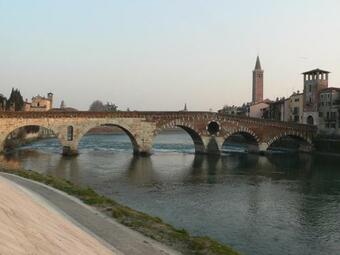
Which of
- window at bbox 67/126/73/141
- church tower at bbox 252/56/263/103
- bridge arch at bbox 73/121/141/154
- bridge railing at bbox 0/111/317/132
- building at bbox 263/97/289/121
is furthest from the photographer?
church tower at bbox 252/56/263/103

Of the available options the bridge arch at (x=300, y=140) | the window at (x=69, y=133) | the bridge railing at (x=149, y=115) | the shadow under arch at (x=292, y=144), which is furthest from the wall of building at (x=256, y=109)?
the window at (x=69, y=133)

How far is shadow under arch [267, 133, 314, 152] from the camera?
66.8 metres

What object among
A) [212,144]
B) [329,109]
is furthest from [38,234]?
[329,109]

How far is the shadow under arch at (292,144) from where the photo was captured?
6675 cm

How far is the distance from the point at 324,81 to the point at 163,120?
28289 millimetres

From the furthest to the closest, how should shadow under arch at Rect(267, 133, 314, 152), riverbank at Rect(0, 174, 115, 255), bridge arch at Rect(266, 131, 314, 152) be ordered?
shadow under arch at Rect(267, 133, 314, 152), bridge arch at Rect(266, 131, 314, 152), riverbank at Rect(0, 174, 115, 255)

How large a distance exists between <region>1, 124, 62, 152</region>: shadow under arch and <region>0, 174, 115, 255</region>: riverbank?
40334 millimetres

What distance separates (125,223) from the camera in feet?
54.9

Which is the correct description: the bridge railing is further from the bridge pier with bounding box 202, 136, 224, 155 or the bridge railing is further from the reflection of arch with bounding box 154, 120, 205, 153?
the bridge pier with bounding box 202, 136, 224, 155

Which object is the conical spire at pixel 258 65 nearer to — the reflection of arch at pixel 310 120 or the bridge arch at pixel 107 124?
the reflection of arch at pixel 310 120

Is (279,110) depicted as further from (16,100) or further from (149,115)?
(16,100)

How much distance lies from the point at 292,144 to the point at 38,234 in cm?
6521

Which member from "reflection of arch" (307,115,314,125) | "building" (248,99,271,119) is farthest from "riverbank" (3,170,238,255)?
"building" (248,99,271,119)

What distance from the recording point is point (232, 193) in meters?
30.1
